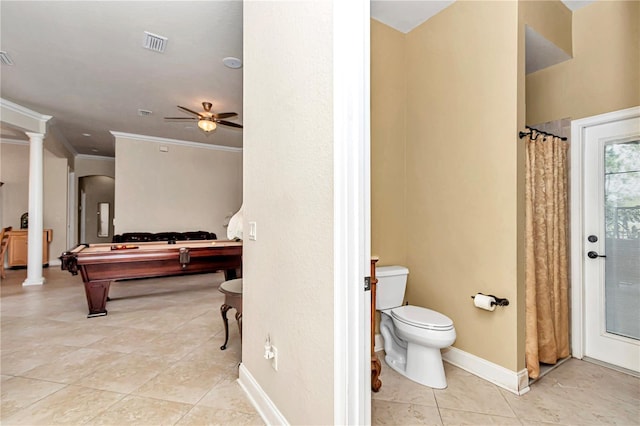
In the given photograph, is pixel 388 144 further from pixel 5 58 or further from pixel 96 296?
pixel 5 58

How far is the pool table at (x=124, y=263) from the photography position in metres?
3.32

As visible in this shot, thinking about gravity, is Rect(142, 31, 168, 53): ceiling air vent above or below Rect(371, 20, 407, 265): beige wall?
above

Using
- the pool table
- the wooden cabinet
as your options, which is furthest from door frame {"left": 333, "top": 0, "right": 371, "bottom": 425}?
the wooden cabinet

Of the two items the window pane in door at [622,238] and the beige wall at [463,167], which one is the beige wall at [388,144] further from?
the window pane in door at [622,238]

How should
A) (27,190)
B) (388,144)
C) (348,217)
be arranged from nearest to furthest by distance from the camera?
(348,217), (388,144), (27,190)

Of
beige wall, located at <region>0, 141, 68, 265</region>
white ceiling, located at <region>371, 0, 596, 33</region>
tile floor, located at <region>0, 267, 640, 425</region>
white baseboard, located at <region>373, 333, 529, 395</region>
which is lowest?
tile floor, located at <region>0, 267, 640, 425</region>

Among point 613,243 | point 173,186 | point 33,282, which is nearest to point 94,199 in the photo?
point 173,186

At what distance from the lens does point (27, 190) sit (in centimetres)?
676

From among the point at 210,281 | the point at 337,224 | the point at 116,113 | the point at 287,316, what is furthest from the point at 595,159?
the point at 116,113

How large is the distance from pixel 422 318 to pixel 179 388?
Answer: 1.69 metres

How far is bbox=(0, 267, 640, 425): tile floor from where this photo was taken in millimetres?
1740

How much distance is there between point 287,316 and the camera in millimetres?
1507

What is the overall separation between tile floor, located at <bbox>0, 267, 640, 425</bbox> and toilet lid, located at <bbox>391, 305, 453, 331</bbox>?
1.36 ft

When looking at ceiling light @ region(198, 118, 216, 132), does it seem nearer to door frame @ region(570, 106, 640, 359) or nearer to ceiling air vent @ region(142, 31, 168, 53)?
ceiling air vent @ region(142, 31, 168, 53)
